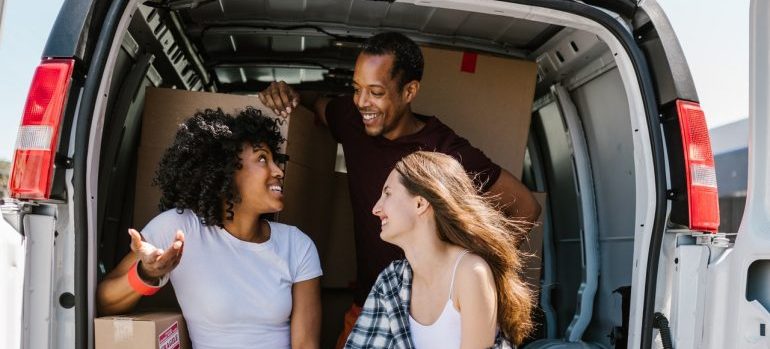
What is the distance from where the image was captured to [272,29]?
11.1 ft

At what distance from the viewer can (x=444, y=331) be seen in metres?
2.30

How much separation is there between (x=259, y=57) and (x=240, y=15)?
461 millimetres

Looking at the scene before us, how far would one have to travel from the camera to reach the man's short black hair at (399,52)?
2.96 metres

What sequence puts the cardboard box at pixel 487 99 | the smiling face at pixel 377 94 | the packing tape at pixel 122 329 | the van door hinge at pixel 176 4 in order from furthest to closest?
the cardboard box at pixel 487 99 < the smiling face at pixel 377 94 < the van door hinge at pixel 176 4 < the packing tape at pixel 122 329

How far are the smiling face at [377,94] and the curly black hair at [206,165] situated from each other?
0.47 metres

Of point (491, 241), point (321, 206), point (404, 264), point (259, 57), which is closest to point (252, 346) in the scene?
point (404, 264)

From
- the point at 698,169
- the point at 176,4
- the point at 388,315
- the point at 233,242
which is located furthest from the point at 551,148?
the point at 176,4

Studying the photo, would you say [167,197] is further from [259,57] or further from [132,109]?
[259,57]

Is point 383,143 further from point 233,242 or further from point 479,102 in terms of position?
point 233,242

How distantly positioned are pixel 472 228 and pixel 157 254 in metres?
0.99

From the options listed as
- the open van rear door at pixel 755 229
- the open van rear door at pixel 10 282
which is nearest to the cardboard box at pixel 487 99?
the open van rear door at pixel 755 229

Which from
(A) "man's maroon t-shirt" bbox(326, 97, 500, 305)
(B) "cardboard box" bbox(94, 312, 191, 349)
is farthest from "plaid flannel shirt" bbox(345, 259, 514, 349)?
(B) "cardboard box" bbox(94, 312, 191, 349)

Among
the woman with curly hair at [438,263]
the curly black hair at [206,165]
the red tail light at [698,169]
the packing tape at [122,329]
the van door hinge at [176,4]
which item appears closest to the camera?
the packing tape at [122,329]

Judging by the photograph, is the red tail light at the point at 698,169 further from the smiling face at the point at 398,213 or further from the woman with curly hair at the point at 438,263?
the smiling face at the point at 398,213
